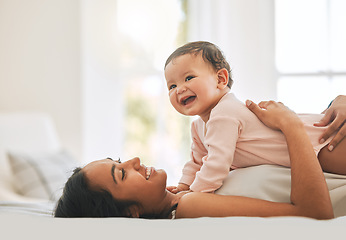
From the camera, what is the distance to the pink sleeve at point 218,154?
1.09 meters

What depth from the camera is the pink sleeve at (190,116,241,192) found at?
1.09 m

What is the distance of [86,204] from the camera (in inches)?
41.6

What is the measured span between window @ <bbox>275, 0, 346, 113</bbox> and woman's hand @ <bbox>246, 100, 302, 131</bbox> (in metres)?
2.23

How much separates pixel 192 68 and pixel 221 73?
4.9 inches

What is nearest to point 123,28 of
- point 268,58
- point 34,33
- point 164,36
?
point 164,36

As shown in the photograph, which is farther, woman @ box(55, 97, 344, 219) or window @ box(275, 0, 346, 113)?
window @ box(275, 0, 346, 113)

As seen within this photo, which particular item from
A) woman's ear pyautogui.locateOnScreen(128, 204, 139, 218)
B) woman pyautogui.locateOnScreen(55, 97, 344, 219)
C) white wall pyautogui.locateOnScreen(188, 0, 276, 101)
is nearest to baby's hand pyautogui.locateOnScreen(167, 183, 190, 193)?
woman pyautogui.locateOnScreen(55, 97, 344, 219)

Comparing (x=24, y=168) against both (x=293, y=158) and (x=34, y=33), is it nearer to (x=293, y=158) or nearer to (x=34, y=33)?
(x=34, y=33)

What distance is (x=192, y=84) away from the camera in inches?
47.7

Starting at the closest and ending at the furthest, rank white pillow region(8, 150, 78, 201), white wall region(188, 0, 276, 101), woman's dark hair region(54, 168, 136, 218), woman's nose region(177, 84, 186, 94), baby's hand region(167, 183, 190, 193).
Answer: woman's dark hair region(54, 168, 136, 218), woman's nose region(177, 84, 186, 94), baby's hand region(167, 183, 190, 193), white pillow region(8, 150, 78, 201), white wall region(188, 0, 276, 101)

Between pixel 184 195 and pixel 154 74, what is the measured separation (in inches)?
116

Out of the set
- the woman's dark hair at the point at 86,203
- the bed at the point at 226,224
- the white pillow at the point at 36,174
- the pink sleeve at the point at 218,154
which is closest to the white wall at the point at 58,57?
the white pillow at the point at 36,174

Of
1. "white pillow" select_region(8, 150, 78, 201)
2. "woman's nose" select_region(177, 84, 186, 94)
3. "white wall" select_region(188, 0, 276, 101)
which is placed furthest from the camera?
"white wall" select_region(188, 0, 276, 101)

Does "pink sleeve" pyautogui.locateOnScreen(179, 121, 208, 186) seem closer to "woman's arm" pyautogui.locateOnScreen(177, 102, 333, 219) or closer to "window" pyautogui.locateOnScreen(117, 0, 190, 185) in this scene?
"woman's arm" pyautogui.locateOnScreen(177, 102, 333, 219)
